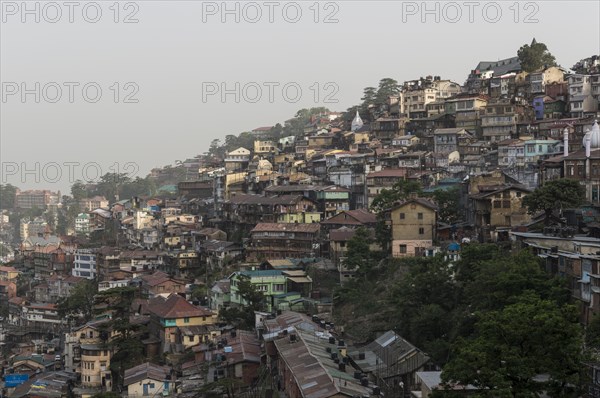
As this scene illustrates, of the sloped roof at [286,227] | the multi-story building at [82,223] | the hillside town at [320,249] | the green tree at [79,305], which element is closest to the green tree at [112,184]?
the multi-story building at [82,223]

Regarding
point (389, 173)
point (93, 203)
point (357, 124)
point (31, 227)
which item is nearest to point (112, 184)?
point (93, 203)

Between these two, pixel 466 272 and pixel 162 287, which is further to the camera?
pixel 162 287

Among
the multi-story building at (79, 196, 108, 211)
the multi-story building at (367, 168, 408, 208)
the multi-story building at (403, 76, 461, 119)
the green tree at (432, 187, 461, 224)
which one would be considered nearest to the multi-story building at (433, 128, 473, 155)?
the multi-story building at (367, 168, 408, 208)

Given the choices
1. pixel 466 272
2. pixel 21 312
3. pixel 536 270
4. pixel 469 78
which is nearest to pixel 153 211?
pixel 21 312

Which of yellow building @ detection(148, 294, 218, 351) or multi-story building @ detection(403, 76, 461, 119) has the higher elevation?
multi-story building @ detection(403, 76, 461, 119)

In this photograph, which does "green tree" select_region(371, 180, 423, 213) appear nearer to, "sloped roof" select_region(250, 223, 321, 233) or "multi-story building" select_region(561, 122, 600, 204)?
"sloped roof" select_region(250, 223, 321, 233)

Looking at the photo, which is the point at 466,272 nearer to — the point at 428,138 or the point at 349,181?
the point at 349,181

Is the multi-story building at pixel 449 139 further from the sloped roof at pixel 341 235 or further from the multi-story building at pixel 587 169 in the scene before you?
the multi-story building at pixel 587 169
